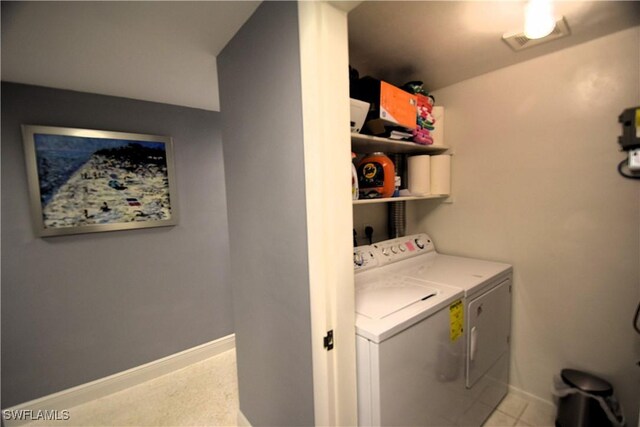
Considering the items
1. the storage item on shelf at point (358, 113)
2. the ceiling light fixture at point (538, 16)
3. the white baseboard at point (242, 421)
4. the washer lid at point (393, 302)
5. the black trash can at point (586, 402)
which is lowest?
the white baseboard at point (242, 421)

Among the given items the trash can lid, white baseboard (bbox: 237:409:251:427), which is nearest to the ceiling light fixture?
the trash can lid

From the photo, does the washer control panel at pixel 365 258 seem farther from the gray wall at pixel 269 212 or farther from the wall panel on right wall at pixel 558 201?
the wall panel on right wall at pixel 558 201

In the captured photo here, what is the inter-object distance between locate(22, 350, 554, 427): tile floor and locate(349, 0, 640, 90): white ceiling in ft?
7.42

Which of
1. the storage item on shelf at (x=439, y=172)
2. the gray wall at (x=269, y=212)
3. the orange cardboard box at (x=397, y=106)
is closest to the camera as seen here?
the gray wall at (x=269, y=212)

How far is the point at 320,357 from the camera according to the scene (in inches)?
39.6

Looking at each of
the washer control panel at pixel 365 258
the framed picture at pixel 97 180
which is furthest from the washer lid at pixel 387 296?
the framed picture at pixel 97 180

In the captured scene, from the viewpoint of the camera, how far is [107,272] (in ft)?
6.68

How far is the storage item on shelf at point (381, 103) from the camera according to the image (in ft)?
4.58

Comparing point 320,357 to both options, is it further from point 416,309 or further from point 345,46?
point 345,46

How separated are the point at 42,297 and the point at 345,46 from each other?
2444 mm

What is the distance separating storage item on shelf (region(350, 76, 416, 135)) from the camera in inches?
54.9

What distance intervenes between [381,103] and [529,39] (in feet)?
2.94

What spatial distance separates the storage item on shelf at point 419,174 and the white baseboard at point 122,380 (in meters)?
2.20

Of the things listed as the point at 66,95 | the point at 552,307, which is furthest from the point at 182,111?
the point at 552,307
